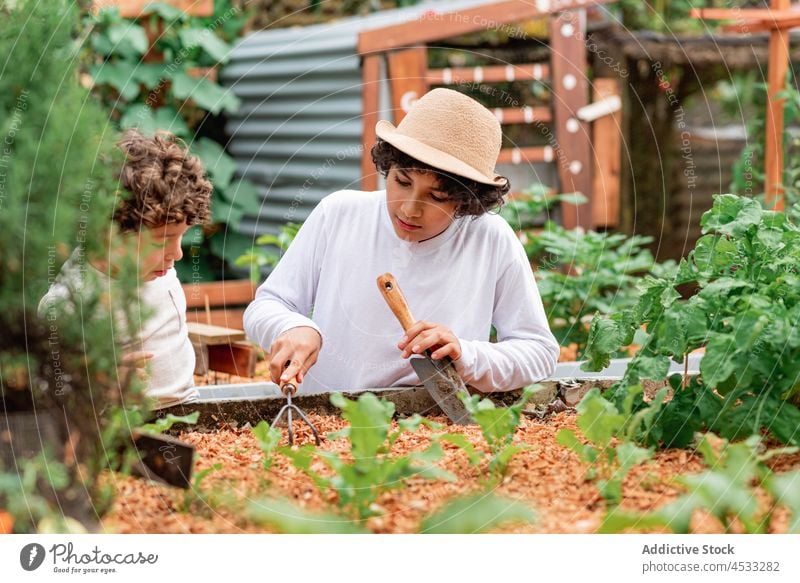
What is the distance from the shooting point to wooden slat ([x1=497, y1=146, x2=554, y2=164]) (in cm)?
596

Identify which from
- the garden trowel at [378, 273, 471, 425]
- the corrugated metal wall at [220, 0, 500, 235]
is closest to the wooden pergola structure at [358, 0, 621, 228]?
the corrugated metal wall at [220, 0, 500, 235]

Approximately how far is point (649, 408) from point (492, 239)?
90 centimetres

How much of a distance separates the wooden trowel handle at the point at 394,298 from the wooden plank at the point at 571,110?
12.7ft

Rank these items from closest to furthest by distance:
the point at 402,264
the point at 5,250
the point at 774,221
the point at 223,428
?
the point at 5,250, the point at 774,221, the point at 223,428, the point at 402,264

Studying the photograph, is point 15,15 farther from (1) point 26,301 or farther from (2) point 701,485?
(2) point 701,485

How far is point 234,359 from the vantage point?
3.07 meters

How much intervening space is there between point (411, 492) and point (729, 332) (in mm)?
662

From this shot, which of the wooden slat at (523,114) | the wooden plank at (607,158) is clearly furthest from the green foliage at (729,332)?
the wooden plank at (607,158)

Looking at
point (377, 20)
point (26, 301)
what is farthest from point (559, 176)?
point (26, 301)

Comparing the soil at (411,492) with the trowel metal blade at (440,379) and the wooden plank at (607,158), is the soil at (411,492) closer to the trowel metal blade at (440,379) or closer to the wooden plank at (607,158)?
the trowel metal blade at (440,379)

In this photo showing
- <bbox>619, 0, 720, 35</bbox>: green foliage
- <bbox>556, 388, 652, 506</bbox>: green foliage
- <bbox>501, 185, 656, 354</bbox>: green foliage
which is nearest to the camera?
<bbox>556, 388, 652, 506</bbox>: green foliage

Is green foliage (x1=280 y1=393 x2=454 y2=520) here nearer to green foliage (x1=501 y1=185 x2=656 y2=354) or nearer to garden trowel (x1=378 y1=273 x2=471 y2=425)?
garden trowel (x1=378 y1=273 x2=471 y2=425)

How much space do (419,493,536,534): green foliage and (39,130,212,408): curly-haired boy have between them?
2.24 ft
